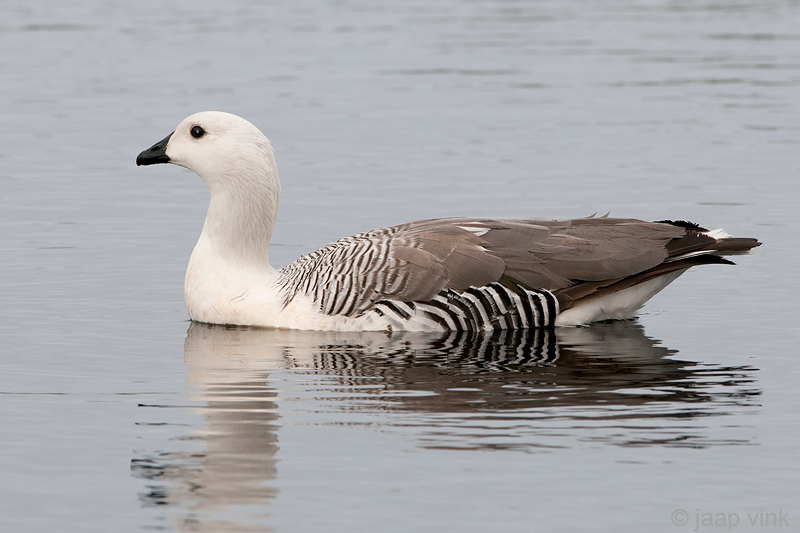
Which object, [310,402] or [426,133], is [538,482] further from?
[426,133]

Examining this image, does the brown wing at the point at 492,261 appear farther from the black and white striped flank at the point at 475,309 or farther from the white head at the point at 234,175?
the white head at the point at 234,175

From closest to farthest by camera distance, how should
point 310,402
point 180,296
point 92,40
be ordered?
point 310,402 < point 180,296 < point 92,40

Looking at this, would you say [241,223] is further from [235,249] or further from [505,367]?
[505,367]

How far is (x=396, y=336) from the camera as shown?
1359cm

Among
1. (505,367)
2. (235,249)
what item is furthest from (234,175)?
(505,367)

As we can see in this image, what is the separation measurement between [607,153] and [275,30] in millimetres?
14970

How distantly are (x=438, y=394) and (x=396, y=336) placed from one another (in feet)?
7.65

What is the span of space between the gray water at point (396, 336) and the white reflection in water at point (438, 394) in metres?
0.04

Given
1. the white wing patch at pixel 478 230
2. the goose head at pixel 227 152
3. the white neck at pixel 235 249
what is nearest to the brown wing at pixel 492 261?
the white wing patch at pixel 478 230

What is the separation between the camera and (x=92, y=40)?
33.2 meters

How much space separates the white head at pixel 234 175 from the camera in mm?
14227

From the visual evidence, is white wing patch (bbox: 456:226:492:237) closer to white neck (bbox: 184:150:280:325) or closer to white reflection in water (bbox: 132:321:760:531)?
white reflection in water (bbox: 132:321:760:531)

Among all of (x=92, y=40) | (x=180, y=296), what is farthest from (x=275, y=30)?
(x=180, y=296)

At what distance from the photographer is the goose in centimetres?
1352
